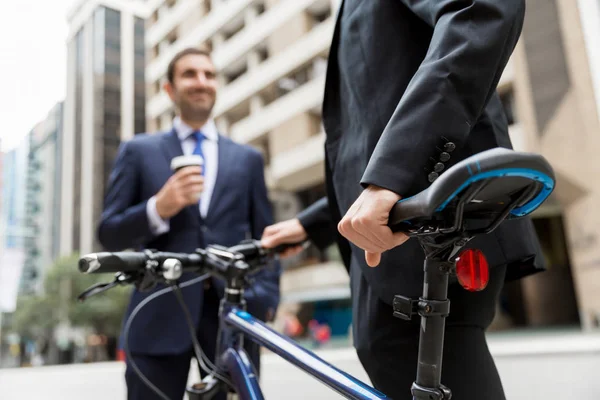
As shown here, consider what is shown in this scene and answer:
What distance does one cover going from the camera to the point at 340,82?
3.14 ft

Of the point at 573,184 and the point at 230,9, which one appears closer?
the point at 573,184

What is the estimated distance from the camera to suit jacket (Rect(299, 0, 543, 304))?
2.14ft

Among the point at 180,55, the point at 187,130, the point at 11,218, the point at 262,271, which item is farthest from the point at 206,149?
the point at 11,218

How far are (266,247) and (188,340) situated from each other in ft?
1.16

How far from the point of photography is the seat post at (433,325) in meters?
0.64

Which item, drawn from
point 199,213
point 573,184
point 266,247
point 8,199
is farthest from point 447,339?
point 573,184

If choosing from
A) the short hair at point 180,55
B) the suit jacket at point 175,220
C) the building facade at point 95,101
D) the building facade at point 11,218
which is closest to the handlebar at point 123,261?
the suit jacket at point 175,220

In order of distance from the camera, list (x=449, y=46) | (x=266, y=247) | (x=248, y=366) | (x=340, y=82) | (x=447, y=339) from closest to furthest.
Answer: (x=449, y=46)
(x=447, y=339)
(x=340, y=82)
(x=248, y=366)
(x=266, y=247)

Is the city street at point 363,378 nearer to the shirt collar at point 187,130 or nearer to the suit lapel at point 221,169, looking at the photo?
the suit lapel at point 221,169

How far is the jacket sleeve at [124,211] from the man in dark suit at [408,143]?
0.68m

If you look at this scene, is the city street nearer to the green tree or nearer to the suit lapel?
the suit lapel

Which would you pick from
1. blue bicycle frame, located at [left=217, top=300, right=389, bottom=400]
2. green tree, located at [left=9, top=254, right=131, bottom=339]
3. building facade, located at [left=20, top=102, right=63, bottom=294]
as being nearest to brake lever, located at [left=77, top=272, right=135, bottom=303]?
blue bicycle frame, located at [left=217, top=300, right=389, bottom=400]

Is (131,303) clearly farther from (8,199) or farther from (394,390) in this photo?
(8,199)

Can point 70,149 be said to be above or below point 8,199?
above
